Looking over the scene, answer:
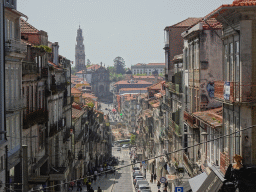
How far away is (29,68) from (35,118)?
3302mm

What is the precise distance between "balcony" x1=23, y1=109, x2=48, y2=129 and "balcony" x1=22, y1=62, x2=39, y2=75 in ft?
8.68

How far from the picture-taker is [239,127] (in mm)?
18312

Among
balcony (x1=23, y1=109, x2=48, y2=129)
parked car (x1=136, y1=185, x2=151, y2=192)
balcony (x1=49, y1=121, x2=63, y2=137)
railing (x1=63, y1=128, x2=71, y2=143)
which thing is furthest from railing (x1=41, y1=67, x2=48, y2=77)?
parked car (x1=136, y1=185, x2=151, y2=192)

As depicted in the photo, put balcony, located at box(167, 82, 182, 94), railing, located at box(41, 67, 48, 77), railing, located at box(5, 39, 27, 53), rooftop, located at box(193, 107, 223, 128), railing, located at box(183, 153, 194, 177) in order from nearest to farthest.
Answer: rooftop, located at box(193, 107, 223, 128) < railing, located at box(5, 39, 27, 53) < railing, located at box(183, 153, 194, 177) < railing, located at box(41, 67, 48, 77) < balcony, located at box(167, 82, 182, 94)

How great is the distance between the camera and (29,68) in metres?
30.3

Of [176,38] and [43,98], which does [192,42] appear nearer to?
[43,98]

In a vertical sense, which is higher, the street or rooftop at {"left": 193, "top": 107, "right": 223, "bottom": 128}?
rooftop at {"left": 193, "top": 107, "right": 223, "bottom": 128}

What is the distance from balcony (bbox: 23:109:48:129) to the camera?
2877 cm

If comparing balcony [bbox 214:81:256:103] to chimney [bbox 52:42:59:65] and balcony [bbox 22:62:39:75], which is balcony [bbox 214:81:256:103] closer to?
balcony [bbox 22:62:39:75]

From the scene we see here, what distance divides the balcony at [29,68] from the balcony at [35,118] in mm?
2645

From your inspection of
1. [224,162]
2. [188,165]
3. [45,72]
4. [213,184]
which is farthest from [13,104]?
[188,165]

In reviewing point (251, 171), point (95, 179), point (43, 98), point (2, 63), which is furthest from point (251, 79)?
point (95, 179)

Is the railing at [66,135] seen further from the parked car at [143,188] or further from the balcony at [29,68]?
the balcony at [29,68]

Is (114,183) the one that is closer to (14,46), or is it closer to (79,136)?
(79,136)
